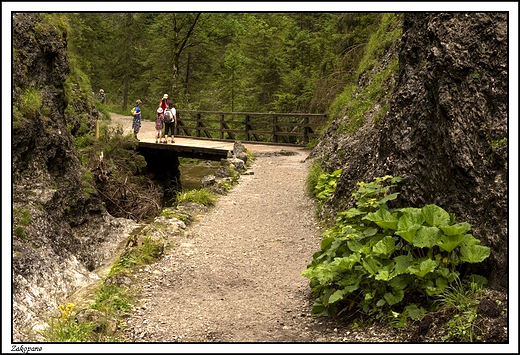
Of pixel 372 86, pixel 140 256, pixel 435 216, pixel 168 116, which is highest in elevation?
pixel 372 86

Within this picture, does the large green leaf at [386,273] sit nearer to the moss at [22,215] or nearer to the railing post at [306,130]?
the moss at [22,215]

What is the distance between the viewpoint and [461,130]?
591 cm

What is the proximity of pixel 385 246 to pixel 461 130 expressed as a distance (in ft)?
5.39

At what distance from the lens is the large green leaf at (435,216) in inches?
205

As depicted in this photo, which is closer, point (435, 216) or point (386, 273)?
point (386, 273)

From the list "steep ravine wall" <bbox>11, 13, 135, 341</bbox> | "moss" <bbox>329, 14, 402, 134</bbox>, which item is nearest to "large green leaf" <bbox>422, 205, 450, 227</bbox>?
"steep ravine wall" <bbox>11, 13, 135, 341</bbox>

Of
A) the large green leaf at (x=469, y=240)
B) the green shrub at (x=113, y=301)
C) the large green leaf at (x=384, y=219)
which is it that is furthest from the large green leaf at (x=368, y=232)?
the green shrub at (x=113, y=301)

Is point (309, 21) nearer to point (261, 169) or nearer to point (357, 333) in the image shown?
point (261, 169)

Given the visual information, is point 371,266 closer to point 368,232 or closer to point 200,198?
point 368,232

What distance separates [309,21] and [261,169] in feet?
49.7

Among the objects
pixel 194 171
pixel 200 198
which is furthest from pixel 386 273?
pixel 194 171

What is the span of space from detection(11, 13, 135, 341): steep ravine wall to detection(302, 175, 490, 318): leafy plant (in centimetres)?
423

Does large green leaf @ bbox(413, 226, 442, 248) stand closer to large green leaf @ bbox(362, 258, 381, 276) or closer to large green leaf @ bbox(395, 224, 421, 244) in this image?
large green leaf @ bbox(395, 224, 421, 244)

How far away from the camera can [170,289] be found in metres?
7.02
